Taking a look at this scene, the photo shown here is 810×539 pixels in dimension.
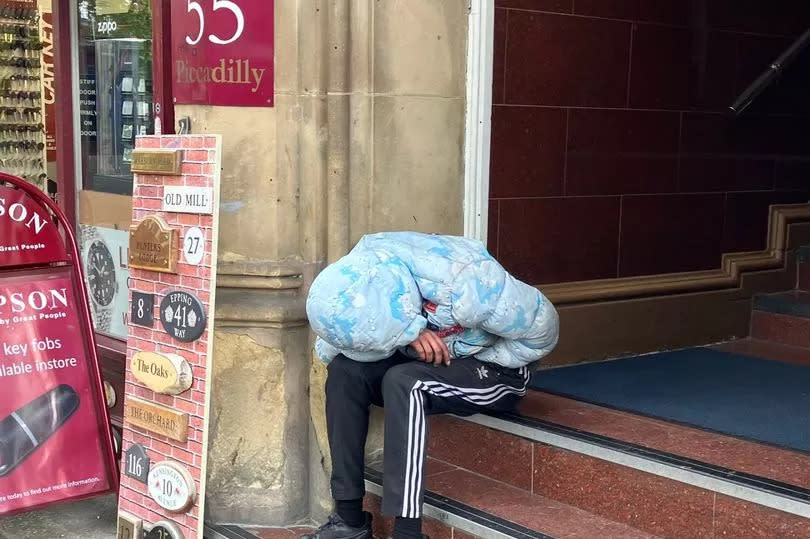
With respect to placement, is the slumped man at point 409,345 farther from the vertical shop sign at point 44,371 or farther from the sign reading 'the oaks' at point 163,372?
the vertical shop sign at point 44,371

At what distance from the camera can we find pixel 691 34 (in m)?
5.02

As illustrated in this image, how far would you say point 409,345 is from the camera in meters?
3.47

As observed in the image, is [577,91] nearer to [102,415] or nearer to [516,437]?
[516,437]

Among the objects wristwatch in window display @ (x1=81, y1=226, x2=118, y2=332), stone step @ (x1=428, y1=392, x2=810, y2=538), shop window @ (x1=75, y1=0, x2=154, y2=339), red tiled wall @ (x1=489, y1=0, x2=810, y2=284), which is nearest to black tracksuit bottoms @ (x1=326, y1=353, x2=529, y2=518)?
stone step @ (x1=428, y1=392, x2=810, y2=538)

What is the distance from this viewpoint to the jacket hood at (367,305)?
3.27 meters

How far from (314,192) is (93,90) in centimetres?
185

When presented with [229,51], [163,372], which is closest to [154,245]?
[163,372]

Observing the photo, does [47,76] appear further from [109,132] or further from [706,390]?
[706,390]

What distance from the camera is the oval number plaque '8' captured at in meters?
3.62

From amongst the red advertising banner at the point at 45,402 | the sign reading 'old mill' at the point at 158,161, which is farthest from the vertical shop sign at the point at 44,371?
the sign reading 'old mill' at the point at 158,161

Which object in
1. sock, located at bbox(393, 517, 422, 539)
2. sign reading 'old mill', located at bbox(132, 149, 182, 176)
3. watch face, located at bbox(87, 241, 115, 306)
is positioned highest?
sign reading 'old mill', located at bbox(132, 149, 182, 176)

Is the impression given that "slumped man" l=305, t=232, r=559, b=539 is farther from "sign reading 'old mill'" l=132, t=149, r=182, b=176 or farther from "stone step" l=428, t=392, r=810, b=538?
"sign reading 'old mill'" l=132, t=149, r=182, b=176

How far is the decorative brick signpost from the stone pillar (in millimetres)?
275

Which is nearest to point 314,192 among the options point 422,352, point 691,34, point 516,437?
point 422,352
